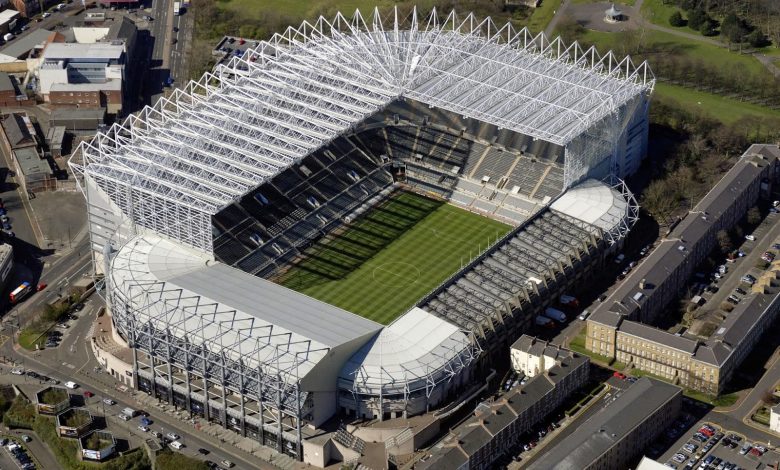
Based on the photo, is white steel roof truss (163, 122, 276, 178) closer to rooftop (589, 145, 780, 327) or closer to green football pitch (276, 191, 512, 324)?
green football pitch (276, 191, 512, 324)

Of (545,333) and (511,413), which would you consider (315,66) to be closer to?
(545,333)

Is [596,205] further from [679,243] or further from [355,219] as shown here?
[355,219]

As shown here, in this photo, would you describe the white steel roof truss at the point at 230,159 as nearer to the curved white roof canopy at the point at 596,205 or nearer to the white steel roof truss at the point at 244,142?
the white steel roof truss at the point at 244,142

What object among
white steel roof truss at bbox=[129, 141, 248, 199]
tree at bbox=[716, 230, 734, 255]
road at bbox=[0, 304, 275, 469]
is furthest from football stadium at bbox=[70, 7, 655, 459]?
tree at bbox=[716, 230, 734, 255]

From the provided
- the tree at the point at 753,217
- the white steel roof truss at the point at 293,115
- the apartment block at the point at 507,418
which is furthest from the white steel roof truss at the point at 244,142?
the tree at the point at 753,217

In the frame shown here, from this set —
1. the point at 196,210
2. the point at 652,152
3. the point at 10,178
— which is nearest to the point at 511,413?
the point at 196,210

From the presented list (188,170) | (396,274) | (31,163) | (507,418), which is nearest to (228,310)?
(188,170)
